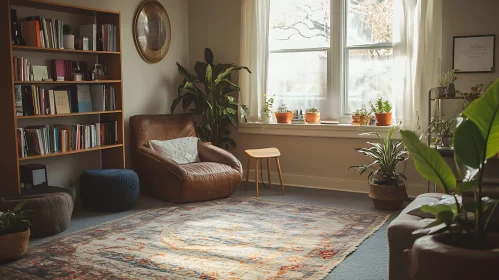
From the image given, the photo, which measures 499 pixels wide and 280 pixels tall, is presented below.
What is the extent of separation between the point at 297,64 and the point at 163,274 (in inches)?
136

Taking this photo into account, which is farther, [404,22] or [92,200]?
[404,22]

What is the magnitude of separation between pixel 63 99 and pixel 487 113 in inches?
149

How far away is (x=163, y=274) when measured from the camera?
10.2ft

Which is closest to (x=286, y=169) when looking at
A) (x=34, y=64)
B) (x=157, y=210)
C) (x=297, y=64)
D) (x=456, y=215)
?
(x=297, y=64)

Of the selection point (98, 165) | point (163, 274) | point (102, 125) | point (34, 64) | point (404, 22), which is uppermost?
point (404, 22)

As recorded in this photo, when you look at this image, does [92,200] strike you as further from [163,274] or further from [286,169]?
[286,169]

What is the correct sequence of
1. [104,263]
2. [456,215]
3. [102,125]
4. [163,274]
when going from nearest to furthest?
[456,215] < [163,274] < [104,263] < [102,125]

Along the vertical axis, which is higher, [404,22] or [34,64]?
[404,22]

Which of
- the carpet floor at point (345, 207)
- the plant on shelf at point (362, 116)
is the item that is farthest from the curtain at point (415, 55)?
the carpet floor at point (345, 207)

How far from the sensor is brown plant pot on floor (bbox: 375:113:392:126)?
5277 millimetres

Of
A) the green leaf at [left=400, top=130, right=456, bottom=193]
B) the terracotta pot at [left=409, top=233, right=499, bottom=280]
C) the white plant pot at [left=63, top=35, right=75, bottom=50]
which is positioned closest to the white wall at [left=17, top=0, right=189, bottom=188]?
the white plant pot at [left=63, top=35, right=75, bottom=50]

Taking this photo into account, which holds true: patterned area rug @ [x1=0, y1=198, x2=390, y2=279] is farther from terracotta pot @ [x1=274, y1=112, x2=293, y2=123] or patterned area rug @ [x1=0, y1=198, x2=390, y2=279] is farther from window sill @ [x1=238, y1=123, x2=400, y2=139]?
terracotta pot @ [x1=274, y1=112, x2=293, y2=123]

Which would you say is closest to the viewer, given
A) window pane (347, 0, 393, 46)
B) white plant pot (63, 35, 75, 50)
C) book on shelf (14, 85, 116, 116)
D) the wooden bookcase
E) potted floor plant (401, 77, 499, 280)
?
potted floor plant (401, 77, 499, 280)

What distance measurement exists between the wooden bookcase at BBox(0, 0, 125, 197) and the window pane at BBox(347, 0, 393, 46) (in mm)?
2457
